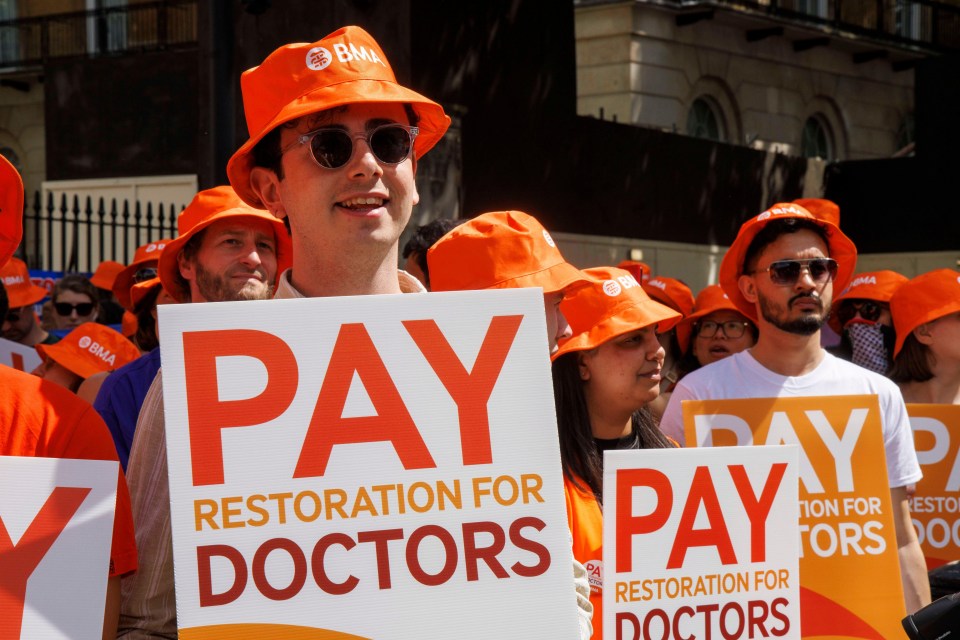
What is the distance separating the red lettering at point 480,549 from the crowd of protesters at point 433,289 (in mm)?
189

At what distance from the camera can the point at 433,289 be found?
4.38 meters

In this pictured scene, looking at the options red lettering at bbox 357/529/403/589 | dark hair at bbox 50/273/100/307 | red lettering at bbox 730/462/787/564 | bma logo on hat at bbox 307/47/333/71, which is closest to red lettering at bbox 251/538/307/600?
red lettering at bbox 357/529/403/589

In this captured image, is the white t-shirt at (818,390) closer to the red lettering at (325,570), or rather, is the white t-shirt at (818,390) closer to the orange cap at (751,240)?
the orange cap at (751,240)

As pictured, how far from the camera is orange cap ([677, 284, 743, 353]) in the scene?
7785 mm

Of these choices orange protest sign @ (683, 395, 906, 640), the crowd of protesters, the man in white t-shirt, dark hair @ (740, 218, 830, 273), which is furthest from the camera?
dark hair @ (740, 218, 830, 273)

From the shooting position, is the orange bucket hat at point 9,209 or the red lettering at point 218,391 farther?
the orange bucket hat at point 9,209

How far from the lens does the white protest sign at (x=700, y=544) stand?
Answer: 343 cm

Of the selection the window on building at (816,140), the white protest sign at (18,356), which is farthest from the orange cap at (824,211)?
the window on building at (816,140)

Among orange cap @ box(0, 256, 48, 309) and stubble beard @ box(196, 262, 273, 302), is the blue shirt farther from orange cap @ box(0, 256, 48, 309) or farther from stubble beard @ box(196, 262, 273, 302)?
orange cap @ box(0, 256, 48, 309)

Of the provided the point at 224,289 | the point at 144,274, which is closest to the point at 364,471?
the point at 224,289

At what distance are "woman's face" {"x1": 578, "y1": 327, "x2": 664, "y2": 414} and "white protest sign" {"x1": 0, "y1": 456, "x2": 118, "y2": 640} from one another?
220 centimetres

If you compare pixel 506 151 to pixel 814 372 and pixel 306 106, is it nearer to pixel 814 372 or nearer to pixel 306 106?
pixel 814 372

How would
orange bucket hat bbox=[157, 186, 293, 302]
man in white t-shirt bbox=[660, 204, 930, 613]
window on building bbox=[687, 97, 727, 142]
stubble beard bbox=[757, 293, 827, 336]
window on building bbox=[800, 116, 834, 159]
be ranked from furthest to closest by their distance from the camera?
window on building bbox=[800, 116, 834, 159]
window on building bbox=[687, 97, 727, 142]
stubble beard bbox=[757, 293, 827, 336]
man in white t-shirt bbox=[660, 204, 930, 613]
orange bucket hat bbox=[157, 186, 293, 302]

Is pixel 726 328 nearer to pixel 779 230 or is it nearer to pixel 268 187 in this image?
pixel 779 230
